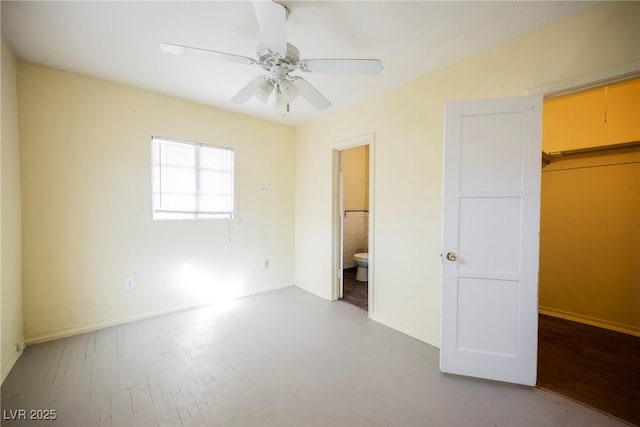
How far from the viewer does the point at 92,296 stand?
2.61m

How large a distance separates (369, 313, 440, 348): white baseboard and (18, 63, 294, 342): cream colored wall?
196cm

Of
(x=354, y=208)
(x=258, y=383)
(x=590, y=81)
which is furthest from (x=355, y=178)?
(x=258, y=383)

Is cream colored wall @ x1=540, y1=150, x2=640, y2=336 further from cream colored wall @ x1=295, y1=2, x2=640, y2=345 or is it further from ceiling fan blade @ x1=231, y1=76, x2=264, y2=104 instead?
ceiling fan blade @ x1=231, y1=76, x2=264, y2=104

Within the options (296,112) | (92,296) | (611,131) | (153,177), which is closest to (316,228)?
(296,112)

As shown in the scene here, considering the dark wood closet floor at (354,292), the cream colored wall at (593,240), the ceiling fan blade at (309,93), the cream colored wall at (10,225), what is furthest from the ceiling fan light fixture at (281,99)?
the cream colored wall at (593,240)

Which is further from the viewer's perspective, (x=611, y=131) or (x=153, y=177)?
(x=153, y=177)

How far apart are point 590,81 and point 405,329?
247 centimetres

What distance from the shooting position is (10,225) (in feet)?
6.77

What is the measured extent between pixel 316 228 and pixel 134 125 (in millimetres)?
2553

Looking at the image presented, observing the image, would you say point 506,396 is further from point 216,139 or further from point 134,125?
point 134,125

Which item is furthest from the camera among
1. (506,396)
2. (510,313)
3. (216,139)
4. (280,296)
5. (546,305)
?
(280,296)

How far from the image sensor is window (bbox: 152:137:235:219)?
3002 millimetres

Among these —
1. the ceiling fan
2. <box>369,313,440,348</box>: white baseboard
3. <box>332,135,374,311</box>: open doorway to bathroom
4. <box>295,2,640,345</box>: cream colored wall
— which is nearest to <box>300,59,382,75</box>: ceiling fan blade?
the ceiling fan

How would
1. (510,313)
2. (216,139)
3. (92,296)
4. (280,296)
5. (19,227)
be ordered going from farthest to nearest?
(280,296), (216,139), (92,296), (19,227), (510,313)
